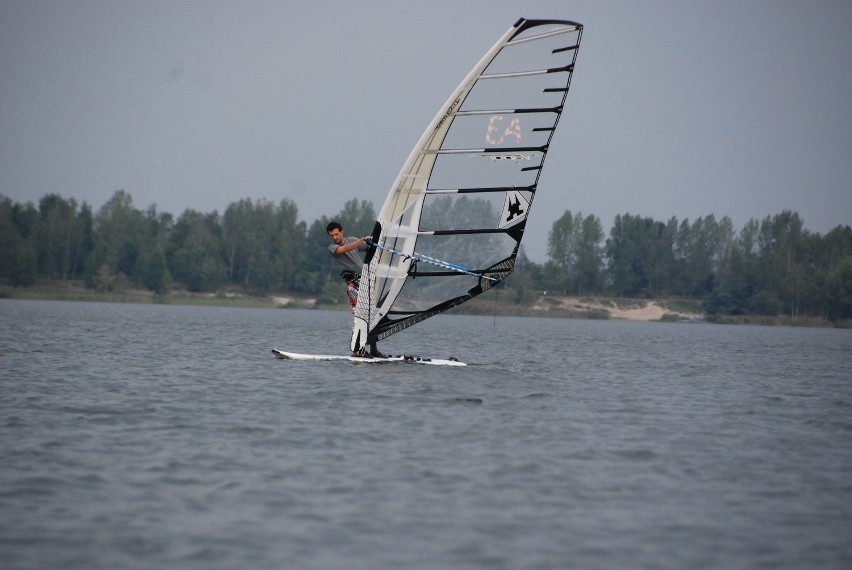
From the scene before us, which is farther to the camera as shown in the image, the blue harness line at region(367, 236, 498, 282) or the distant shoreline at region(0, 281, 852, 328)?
the distant shoreline at region(0, 281, 852, 328)

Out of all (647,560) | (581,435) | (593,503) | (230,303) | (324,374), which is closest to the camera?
(647,560)

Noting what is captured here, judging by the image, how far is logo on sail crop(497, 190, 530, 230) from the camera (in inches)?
651

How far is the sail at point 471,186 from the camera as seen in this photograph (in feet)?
52.1

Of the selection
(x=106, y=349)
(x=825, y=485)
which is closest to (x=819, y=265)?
(x=106, y=349)

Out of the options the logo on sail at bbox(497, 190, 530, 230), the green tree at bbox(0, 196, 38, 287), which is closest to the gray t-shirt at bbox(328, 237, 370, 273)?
the logo on sail at bbox(497, 190, 530, 230)

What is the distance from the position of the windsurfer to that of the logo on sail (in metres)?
2.26

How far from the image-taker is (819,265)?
398 ft

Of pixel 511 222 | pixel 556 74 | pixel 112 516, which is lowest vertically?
pixel 112 516

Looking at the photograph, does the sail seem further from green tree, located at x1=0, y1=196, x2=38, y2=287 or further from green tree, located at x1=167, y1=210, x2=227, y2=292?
green tree, located at x1=167, y1=210, x2=227, y2=292

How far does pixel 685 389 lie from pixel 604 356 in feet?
31.8

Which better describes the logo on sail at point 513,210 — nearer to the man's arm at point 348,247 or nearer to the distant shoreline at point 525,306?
the man's arm at point 348,247

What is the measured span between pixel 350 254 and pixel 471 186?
2.25 meters

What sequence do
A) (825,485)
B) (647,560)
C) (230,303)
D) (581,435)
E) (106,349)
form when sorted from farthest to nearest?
(230,303) < (106,349) < (581,435) < (825,485) < (647,560)

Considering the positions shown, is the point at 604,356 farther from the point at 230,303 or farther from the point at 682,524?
the point at 230,303
